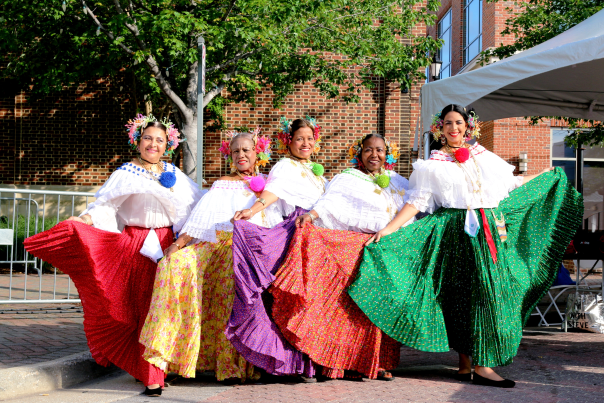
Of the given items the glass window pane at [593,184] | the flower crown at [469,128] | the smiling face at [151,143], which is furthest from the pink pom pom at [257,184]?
the glass window pane at [593,184]

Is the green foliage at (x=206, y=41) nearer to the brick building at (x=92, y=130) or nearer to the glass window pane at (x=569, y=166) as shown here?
the brick building at (x=92, y=130)

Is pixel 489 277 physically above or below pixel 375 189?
below

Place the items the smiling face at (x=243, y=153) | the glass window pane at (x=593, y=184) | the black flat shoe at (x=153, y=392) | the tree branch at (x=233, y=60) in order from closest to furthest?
1. the black flat shoe at (x=153, y=392)
2. the smiling face at (x=243, y=153)
3. the tree branch at (x=233, y=60)
4. the glass window pane at (x=593, y=184)

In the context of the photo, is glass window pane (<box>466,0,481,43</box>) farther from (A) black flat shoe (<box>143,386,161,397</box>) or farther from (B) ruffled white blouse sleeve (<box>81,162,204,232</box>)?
(A) black flat shoe (<box>143,386,161,397</box>)

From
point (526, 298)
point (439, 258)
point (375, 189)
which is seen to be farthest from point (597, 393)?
point (375, 189)

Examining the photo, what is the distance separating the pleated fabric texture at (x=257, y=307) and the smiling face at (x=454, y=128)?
60.0 inches

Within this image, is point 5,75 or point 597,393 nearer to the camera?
point 597,393

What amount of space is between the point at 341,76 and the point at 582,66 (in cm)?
590

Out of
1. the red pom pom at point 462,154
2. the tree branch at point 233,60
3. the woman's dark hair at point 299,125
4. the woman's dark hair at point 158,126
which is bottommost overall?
the red pom pom at point 462,154

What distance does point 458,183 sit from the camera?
4465 mm

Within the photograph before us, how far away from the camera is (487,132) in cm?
1756

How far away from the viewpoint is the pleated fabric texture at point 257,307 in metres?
4.25

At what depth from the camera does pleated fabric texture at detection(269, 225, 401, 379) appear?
4328 millimetres

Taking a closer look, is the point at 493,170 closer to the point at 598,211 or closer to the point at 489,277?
the point at 489,277
